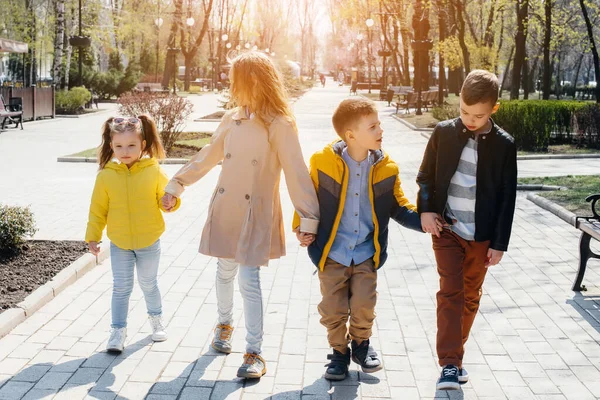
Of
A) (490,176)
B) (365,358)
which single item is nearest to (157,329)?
(365,358)

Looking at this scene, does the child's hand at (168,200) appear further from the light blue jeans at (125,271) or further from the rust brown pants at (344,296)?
the rust brown pants at (344,296)

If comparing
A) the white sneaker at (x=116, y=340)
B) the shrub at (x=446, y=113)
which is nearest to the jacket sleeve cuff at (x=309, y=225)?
the white sneaker at (x=116, y=340)

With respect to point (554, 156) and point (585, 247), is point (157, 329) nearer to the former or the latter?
point (585, 247)

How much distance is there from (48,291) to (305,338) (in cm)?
202

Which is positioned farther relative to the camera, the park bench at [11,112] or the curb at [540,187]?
the park bench at [11,112]

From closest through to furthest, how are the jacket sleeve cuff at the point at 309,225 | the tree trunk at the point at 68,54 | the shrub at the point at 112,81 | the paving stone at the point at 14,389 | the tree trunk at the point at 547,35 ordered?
the paving stone at the point at 14,389, the jacket sleeve cuff at the point at 309,225, the tree trunk at the point at 547,35, the tree trunk at the point at 68,54, the shrub at the point at 112,81

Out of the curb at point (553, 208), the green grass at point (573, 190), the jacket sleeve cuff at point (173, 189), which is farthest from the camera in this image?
the green grass at point (573, 190)

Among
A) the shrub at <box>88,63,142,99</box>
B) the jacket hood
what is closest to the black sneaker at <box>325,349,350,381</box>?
the jacket hood

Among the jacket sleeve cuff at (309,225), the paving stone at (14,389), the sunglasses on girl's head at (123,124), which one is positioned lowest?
the paving stone at (14,389)

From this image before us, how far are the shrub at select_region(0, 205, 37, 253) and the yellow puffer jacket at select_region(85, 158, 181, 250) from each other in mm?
2226

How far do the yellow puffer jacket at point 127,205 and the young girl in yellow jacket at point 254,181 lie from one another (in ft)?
1.22

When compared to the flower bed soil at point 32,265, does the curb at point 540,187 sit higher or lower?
higher

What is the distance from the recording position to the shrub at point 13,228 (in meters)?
6.46

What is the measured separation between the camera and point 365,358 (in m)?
4.25
